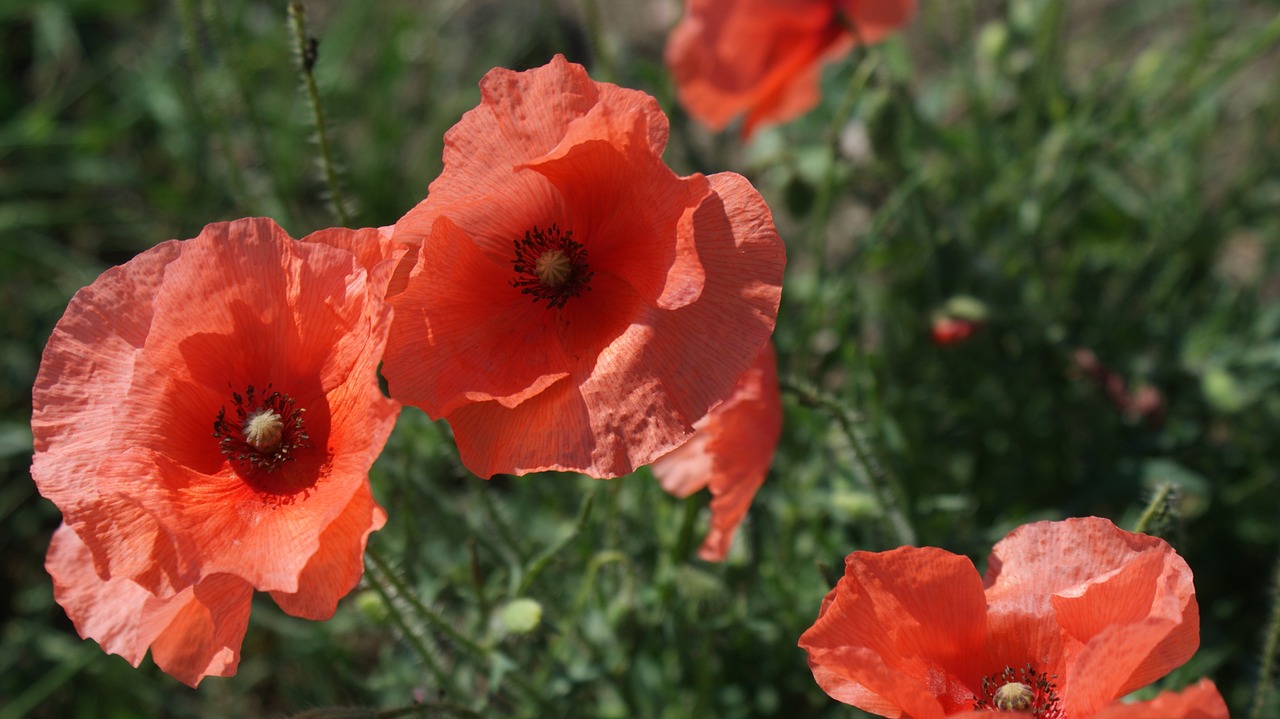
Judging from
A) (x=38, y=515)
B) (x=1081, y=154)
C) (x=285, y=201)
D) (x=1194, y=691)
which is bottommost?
(x=38, y=515)

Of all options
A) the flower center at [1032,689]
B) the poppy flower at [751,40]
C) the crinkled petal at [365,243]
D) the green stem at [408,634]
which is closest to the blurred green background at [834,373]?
the green stem at [408,634]

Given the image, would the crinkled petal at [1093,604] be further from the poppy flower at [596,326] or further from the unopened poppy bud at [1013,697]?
the poppy flower at [596,326]

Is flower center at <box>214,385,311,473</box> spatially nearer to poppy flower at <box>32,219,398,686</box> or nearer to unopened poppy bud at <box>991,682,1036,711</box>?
poppy flower at <box>32,219,398,686</box>

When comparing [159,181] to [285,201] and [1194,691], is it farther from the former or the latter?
[1194,691]

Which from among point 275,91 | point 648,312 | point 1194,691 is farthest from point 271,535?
point 275,91

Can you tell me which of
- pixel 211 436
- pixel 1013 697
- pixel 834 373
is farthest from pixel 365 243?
pixel 834 373

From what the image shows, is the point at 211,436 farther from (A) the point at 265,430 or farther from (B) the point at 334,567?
(B) the point at 334,567
